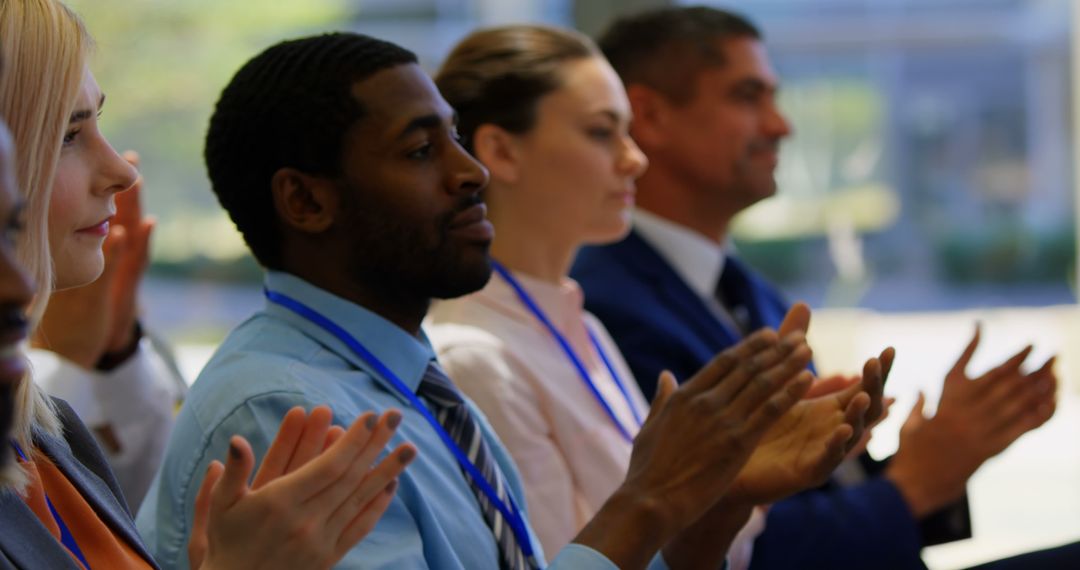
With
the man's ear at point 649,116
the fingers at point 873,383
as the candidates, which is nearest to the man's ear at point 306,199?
the fingers at point 873,383

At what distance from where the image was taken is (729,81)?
2.82 metres

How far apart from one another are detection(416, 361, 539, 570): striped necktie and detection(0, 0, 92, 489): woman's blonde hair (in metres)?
0.49

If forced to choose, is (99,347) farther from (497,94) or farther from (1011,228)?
(1011,228)

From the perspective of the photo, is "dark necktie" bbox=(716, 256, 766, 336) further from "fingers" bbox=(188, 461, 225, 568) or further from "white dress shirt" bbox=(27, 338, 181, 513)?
"fingers" bbox=(188, 461, 225, 568)

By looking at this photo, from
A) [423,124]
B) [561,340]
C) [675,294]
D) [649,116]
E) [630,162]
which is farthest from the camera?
[649,116]

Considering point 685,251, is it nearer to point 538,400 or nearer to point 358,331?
point 538,400

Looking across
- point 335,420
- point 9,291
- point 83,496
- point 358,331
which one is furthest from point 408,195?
point 9,291

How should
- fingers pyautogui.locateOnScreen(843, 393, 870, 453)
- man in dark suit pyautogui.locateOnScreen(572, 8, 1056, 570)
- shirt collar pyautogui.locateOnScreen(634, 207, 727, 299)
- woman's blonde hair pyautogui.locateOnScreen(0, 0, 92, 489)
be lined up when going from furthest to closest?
shirt collar pyautogui.locateOnScreen(634, 207, 727, 299) < man in dark suit pyautogui.locateOnScreen(572, 8, 1056, 570) < fingers pyautogui.locateOnScreen(843, 393, 870, 453) < woman's blonde hair pyautogui.locateOnScreen(0, 0, 92, 489)

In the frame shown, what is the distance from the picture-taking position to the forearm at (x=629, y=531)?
1.47 m

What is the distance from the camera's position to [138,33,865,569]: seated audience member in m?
1.48

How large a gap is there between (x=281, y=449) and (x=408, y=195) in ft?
1.63

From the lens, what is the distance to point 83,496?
1339mm

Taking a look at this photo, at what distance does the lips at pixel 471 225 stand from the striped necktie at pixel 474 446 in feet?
0.53

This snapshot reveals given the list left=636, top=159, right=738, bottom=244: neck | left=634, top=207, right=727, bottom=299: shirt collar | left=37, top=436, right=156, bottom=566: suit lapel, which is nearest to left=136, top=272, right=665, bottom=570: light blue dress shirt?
left=37, top=436, right=156, bottom=566: suit lapel
